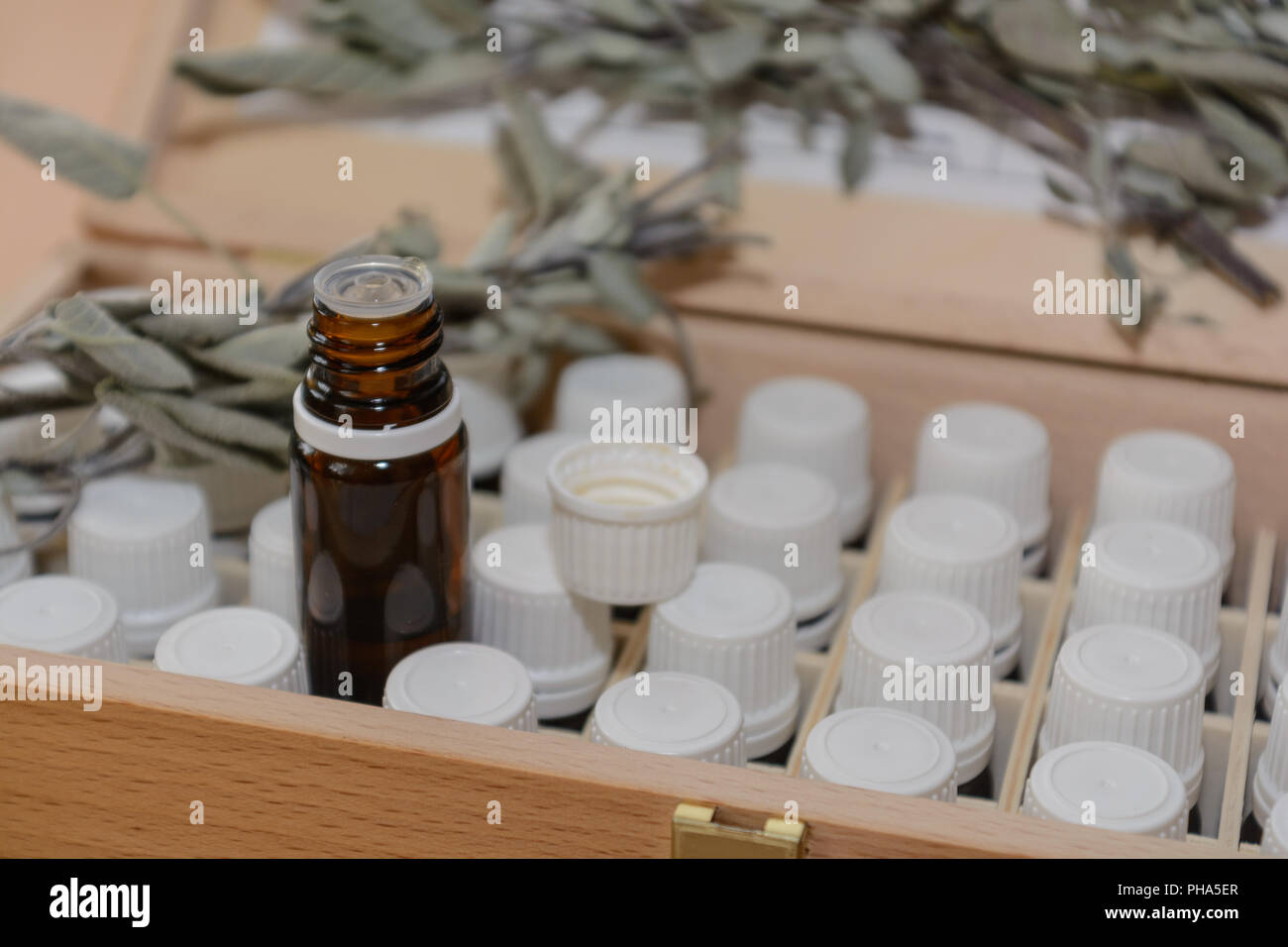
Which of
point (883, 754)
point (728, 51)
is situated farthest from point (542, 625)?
point (728, 51)

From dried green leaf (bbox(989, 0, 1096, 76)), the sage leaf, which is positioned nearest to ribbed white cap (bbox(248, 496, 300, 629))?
the sage leaf

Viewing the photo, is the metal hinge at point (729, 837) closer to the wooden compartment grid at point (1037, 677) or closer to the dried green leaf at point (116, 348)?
the wooden compartment grid at point (1037, 677)

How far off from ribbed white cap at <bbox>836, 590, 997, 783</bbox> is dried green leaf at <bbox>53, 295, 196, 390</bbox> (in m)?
0.32

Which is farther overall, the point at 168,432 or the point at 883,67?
the point at 883,67

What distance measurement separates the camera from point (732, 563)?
0.72 m

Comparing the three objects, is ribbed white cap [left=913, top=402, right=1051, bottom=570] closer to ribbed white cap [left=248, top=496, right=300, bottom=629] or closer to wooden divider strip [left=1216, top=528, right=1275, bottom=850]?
wooden divider strip [left=1216, top=528, right=1275, bottom=850]

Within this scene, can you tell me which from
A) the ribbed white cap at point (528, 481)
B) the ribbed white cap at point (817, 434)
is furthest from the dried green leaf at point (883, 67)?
the ribbed white cap at point (528, 481)

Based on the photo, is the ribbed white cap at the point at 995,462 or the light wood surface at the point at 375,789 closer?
the light wood surface at the point at 375,789

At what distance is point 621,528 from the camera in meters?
Result: 0.65

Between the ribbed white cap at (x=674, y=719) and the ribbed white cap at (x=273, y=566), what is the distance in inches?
6.3

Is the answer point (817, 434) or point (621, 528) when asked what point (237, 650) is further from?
point (817, 434)

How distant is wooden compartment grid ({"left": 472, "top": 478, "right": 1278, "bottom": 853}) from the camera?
65 cm

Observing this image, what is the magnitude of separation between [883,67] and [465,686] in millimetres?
455

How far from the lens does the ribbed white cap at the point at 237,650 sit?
2.06 feet
